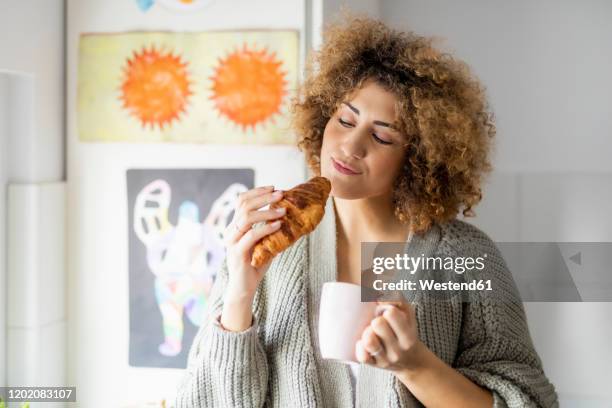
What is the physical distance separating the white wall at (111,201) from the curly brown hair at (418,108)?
410 millimetres

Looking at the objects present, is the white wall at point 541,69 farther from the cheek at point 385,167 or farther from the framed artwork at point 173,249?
the cheek at point 385,167

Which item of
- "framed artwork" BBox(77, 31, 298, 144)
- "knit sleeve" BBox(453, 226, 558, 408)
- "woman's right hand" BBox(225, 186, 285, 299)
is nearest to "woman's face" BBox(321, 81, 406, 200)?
"woman's right hand" BBox(225, 186, 285, 299)

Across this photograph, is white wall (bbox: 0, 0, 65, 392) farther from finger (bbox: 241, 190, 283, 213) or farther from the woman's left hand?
the woman's left hand

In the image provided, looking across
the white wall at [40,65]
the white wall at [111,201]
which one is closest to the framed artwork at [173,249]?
the white wall at [111,201]

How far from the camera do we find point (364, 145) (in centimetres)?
119

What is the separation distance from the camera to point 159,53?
176cm

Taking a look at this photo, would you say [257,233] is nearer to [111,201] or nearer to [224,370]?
[224,370]

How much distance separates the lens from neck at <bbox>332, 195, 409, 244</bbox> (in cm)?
128

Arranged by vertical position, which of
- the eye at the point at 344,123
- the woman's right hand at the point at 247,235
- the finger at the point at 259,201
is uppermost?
the eye at the point at 344,123

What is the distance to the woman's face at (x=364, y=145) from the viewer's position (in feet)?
3.88

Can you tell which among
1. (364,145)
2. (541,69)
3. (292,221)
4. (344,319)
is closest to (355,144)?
(364,145)

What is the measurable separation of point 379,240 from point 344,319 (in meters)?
0.31

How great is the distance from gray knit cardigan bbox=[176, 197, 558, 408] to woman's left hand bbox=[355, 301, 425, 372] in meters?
0.19

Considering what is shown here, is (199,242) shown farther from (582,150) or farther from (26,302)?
(582,150)
